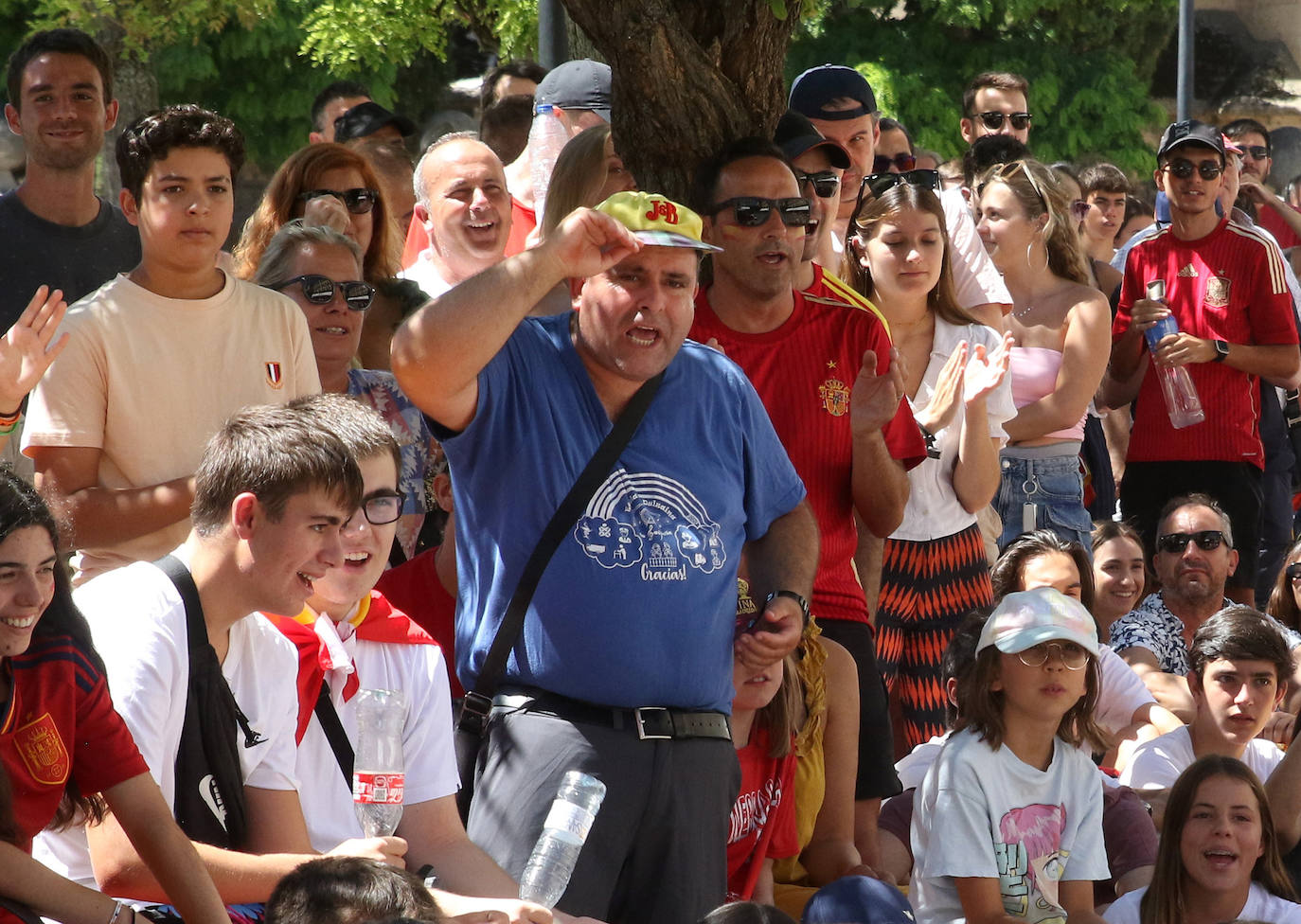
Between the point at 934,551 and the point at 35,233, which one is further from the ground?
the point at 35,233

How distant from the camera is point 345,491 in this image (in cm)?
341

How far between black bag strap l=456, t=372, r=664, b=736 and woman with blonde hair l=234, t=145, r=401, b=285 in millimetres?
2175

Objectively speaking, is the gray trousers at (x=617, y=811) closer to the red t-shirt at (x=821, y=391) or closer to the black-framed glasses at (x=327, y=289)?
the red t-shirt at (x=821, y=391)

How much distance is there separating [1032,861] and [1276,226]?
288 inches


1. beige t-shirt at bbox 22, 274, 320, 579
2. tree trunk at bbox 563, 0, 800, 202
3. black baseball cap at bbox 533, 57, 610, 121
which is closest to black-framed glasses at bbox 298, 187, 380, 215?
black baseball cap at bbox 533, 57, 610, 121

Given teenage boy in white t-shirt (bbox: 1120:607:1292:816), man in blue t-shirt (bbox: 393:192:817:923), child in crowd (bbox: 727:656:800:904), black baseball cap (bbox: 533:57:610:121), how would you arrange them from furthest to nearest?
black baseball cap (bbox: 533:57:610:121) < teenage boy in white t-shirt (bbox: 1120:607:1292:816) < child in crowd (bbox: 727:656:800:904) < man in blue t-shirt (bbox: 393:192:817:923)

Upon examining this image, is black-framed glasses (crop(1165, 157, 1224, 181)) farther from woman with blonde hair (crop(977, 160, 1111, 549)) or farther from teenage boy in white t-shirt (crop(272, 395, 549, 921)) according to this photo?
teenage boy in white t-shirt (crop(272, 395, 549, 921))

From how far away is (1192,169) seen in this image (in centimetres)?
763

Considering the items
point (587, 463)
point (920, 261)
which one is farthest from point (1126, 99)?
point (587, 463)

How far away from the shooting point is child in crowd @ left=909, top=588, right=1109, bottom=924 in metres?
4.67

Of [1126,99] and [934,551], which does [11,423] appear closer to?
[934,551]

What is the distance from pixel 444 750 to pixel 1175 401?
4.81 meters

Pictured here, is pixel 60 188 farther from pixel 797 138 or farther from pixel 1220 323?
pixel 1220 323

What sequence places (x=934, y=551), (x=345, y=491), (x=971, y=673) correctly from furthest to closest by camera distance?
(x=934, y=551)
(x=971, y=673)
(x=345, y=491)
